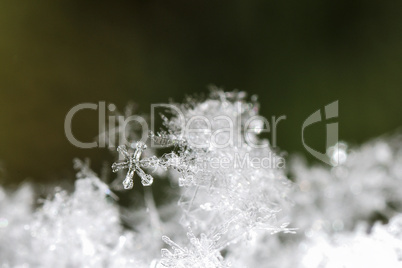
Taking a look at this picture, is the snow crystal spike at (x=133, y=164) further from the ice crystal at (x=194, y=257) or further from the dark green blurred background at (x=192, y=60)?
the dark green blurred background at (x=192, y=60)

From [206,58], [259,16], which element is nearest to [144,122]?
[206,58]

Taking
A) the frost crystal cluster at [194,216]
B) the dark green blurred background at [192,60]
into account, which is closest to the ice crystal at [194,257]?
the frost crystal cluster at [194,216]

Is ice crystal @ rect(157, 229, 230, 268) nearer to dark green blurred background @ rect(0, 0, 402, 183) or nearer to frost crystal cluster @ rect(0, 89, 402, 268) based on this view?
frost crystal cluster @ rect(0, 89, 402, 268)

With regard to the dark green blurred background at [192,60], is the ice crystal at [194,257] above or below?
below

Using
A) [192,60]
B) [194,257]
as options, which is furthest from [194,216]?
[192,60]

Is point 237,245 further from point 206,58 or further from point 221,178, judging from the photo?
point 206,58

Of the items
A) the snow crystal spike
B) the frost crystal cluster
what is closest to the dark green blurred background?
the frost crystal cluster

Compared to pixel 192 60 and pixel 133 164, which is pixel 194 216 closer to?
pixel 133 164
